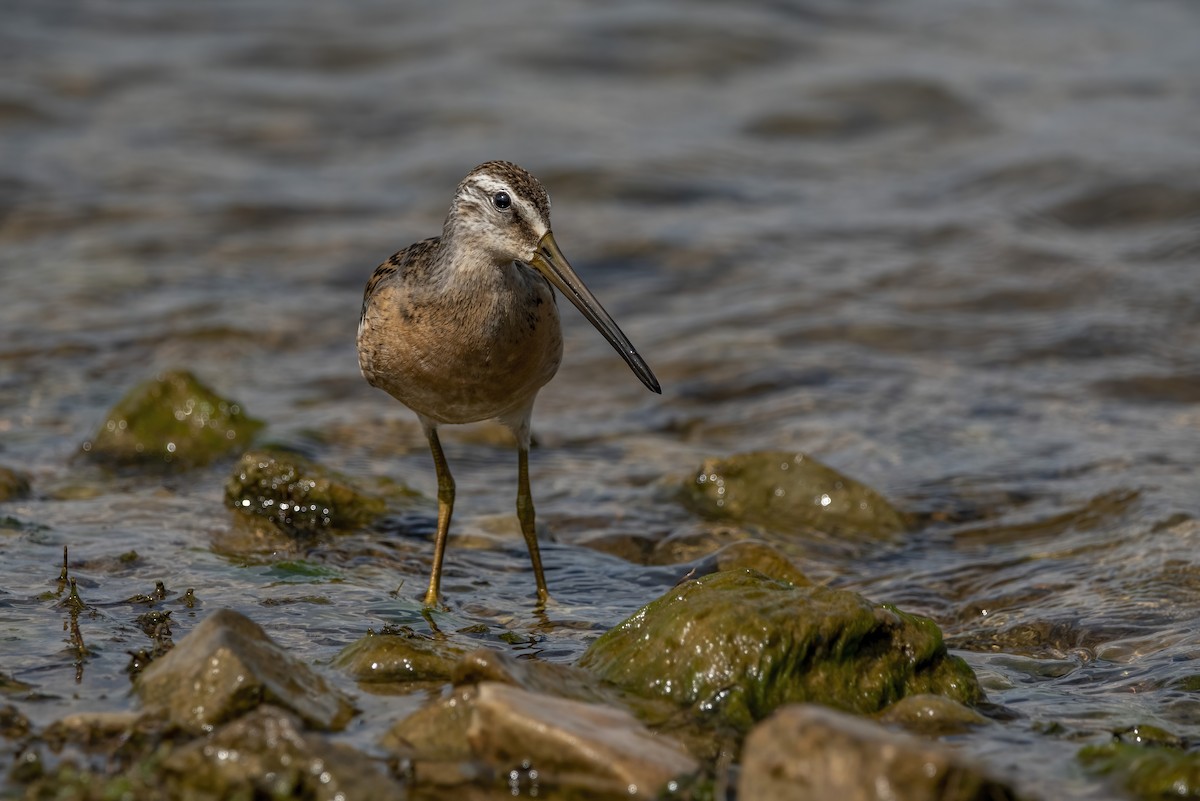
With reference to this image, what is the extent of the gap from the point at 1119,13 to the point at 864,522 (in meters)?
10.7

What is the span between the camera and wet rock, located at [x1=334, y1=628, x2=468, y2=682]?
471 centimetres

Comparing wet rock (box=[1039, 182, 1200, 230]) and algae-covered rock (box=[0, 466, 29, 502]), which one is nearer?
algae-covered rock (box=[0, 466, 29, 502])

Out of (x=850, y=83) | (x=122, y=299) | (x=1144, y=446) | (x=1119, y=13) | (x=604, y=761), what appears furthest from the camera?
(x=1119, y=13)

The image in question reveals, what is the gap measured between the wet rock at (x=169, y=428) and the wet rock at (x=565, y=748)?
4.02 m

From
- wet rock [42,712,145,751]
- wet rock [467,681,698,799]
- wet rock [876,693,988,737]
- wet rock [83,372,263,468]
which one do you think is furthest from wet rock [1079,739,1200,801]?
wet rock [83,372,263,468]

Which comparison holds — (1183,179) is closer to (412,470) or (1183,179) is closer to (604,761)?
(412,470)

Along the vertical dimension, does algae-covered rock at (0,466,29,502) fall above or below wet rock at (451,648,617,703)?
below

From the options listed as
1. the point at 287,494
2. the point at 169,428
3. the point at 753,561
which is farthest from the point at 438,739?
the point at 169,428

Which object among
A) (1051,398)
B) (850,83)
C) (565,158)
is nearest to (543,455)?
(1051,398)

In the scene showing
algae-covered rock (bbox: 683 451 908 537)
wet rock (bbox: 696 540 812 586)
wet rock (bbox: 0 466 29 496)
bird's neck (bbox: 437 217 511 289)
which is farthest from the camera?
algae-covered rock (bbox: 683 451 908 537)

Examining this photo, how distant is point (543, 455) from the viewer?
328 inches

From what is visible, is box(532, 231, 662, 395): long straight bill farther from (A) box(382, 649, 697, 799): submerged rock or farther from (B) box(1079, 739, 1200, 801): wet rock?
(B) box(1079, 739, 1200, 801): wet rock

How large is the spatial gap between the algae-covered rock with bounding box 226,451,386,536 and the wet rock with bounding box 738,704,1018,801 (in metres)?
3.43

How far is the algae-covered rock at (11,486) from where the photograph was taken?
6.80m
